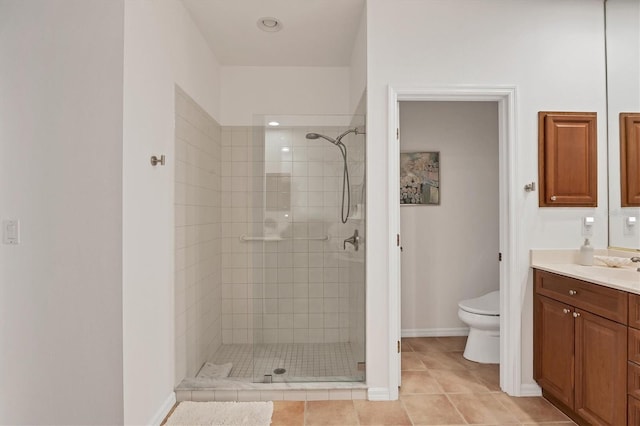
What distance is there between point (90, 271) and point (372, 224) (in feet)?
5.39

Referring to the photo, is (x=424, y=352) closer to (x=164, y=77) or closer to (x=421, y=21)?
(x=421, y=21)

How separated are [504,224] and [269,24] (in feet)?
7.55

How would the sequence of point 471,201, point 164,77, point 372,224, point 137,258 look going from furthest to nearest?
point 471,201, point 372,224, point 164,77, point 137,258

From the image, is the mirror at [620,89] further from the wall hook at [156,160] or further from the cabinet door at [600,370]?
the wall hook at [156,160]

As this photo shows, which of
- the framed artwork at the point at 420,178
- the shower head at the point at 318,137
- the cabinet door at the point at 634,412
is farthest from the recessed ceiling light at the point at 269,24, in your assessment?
the cabinet door at the point at 634,412

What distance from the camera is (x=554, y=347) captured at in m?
2.33

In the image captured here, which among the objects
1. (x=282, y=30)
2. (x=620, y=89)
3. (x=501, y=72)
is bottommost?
(x=620, y=89)

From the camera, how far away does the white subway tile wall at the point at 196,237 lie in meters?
2.60

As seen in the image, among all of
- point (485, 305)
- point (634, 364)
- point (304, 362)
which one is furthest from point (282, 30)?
point (634, 364)

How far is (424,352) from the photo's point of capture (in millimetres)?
3373

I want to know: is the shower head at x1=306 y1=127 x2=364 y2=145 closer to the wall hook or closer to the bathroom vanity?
the wall hook

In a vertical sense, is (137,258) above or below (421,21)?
below

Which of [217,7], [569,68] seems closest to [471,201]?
[569,68]

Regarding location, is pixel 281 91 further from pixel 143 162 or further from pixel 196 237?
pixel 143 162
